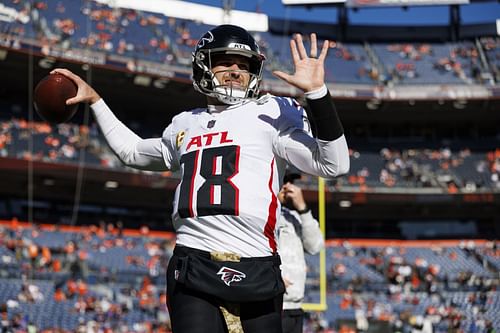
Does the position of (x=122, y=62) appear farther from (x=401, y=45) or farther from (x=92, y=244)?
(x=401, y=45)

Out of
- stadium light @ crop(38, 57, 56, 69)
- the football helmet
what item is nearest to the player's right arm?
the football helmet

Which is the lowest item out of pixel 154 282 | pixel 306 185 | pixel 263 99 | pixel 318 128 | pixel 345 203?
pixel 154 282

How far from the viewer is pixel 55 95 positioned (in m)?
3.25

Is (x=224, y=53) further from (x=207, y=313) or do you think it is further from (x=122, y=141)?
(x=207, y=313)

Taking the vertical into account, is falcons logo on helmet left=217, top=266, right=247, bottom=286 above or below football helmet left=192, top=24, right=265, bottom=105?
below

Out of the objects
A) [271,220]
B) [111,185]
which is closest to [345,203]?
[111,185]

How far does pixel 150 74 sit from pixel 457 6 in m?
13.2

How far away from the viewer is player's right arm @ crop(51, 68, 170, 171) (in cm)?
321

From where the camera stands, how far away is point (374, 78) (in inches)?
1055

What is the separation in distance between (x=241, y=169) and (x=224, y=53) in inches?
20.0

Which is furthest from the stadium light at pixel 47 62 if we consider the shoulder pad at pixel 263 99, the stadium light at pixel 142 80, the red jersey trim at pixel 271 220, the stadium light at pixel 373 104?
the red jersey trim at pixel 271 220

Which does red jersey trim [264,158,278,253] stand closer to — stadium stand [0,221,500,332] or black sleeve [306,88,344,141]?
black sleeve [306,88,344,141]

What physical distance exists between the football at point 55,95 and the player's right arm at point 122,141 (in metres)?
0.03

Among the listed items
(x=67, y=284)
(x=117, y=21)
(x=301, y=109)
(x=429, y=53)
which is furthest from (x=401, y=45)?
(x=301, y=109)
